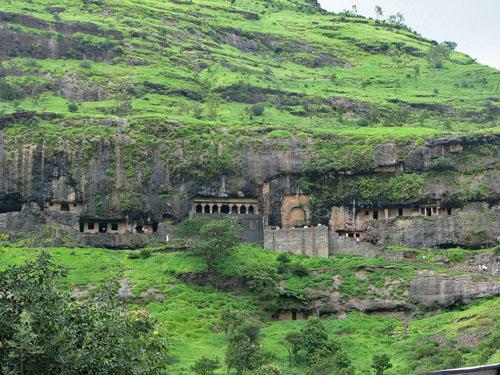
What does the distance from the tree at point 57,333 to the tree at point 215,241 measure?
44.9 m

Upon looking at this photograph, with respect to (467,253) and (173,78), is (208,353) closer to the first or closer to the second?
(467,253)

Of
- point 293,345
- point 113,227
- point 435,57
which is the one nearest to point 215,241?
point 113,227

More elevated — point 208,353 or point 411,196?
point 411,196

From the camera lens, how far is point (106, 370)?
1966 cm

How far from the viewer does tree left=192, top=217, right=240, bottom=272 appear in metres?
67.2

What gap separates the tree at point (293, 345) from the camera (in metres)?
53.2

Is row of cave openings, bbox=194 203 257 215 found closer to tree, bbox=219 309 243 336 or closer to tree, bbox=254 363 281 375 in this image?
tree, bbox=219 309 243 336

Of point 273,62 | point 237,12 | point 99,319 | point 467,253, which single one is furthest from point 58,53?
point 99,319

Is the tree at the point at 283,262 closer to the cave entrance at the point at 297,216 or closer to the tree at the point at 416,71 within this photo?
the cave entrance at the point at 297,216

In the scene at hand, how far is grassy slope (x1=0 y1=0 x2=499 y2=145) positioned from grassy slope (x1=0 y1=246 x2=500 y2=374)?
16036 mm

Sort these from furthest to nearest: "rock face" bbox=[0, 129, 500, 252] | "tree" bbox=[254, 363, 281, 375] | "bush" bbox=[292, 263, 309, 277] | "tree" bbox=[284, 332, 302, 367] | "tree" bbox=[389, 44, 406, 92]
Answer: "tree" bbox=[389, 44, 406, 92], "rock face" bbox=[0, 129, 500, 252], "bush" bbox=[292, 263, 309, 277], "tree" bbox=[284, 332, 302, 367], "tree" bbox=[254, 363, 281, 375]

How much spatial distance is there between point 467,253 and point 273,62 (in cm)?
6695

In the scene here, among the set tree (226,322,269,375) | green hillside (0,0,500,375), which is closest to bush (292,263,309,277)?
green hillside (0,0,500,375)

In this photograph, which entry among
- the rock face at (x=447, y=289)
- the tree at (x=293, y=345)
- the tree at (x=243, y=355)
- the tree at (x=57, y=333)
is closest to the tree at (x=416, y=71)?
the rock face at (x=447, y=289)
